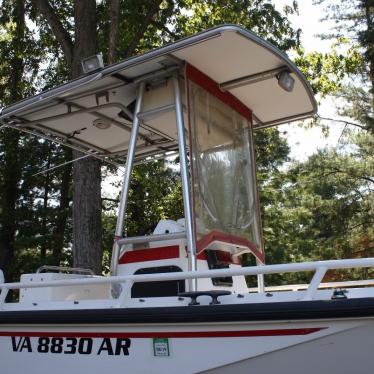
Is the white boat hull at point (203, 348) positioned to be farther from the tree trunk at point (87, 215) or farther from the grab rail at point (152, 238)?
the tree trunk at point (87, 215)

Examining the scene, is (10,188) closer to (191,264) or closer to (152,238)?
(152,238)

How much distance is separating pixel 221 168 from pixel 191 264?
1.21 m

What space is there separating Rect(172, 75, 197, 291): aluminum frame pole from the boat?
11 millimetres

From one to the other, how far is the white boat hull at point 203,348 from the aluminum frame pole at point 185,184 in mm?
639

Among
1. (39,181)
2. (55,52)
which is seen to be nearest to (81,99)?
(55,52)

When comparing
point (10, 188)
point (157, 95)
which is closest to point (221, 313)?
point (157, 95)

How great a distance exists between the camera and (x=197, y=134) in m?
4.58

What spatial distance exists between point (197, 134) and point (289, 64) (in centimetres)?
Result: 103

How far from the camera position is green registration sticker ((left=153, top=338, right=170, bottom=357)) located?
11.3ft

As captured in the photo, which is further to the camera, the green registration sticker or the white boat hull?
the green registration sticker

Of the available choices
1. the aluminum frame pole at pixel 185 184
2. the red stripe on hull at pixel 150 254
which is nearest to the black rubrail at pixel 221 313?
the aluminum frame pole at pixel 185 184

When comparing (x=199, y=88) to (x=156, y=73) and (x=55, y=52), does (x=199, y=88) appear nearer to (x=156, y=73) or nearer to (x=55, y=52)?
(x=156, y=73)

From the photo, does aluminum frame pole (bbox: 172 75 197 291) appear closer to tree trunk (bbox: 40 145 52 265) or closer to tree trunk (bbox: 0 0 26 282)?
tree trunk (bbox: 40 145 52 265)

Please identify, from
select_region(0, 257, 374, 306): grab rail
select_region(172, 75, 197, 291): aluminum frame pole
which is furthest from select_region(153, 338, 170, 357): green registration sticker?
select_region(172, 75, 197, 291): aluminum frame pole
